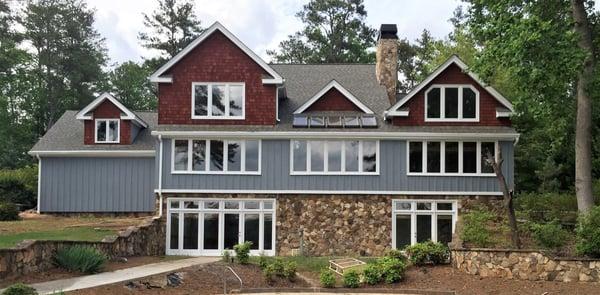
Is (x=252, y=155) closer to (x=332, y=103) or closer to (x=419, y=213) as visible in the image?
(x=332, y=103)

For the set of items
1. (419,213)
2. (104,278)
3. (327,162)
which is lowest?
(104,278)

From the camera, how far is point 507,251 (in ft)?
48.9

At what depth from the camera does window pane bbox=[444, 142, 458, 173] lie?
22.1 metres

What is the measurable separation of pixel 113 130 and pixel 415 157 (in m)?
13.1

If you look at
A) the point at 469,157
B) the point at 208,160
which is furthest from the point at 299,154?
the point at 469,157

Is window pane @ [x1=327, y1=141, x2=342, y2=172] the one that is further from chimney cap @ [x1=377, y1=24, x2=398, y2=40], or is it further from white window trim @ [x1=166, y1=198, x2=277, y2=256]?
chimney cap @ [x1=377, y1=24, x2=398, y2=40]

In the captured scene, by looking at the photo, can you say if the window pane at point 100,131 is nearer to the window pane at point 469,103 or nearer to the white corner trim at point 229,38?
the white corner trim at point 229,38

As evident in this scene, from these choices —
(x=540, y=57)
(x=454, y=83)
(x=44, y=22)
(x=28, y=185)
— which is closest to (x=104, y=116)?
(x=28, y=185)

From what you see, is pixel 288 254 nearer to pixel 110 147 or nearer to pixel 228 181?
pixel 228 181

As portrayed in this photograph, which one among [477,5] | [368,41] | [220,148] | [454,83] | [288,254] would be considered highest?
[368,41]

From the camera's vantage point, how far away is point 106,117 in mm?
26203

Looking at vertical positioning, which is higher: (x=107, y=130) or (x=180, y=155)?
(x=107, y=130)

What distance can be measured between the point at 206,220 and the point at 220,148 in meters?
2.69

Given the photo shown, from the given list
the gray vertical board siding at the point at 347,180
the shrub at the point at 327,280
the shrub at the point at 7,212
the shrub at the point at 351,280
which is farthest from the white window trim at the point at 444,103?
the shrub at the point at 7,212
